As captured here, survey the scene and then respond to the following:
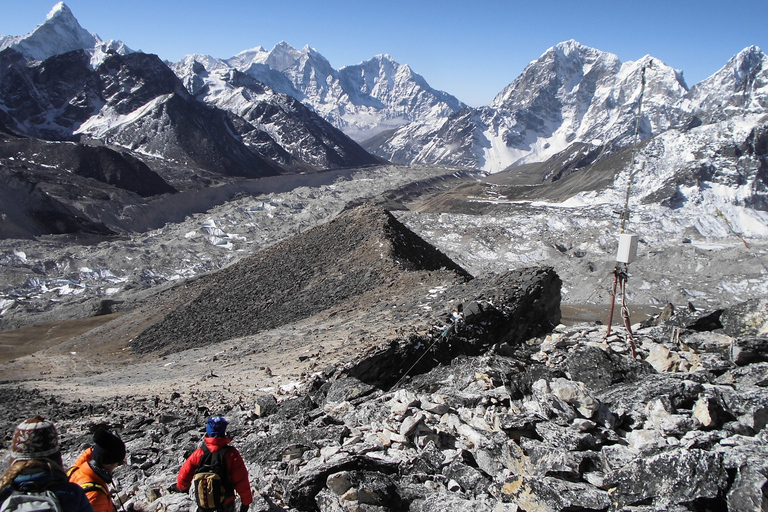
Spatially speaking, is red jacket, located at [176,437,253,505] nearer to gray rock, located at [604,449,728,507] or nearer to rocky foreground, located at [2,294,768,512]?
rocky foreground, located at [2,294,768,512]

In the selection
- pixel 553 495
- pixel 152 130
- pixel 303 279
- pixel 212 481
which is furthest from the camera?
pixel 152 130

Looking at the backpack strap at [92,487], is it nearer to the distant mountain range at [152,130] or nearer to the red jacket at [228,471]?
the red jacket at [228,471]

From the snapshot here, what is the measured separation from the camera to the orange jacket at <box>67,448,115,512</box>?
12.1 ft

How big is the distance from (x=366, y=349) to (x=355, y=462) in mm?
5897

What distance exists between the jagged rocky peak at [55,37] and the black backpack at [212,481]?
18923 cm

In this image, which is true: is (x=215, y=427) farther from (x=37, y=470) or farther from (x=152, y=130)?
(x=152, y=130)

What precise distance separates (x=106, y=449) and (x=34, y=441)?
0.86 m

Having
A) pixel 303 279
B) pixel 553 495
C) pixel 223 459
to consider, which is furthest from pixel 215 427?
pixel 303 279

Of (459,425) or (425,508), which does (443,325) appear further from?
(425,508)

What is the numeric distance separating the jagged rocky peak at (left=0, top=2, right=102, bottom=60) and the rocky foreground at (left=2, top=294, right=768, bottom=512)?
187m

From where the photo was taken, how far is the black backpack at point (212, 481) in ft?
14.3

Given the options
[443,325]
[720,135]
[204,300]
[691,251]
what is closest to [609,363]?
[443,325]

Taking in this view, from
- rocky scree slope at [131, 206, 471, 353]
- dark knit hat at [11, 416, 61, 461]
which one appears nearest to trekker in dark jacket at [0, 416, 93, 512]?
dark knit hat at [11, 416, 61, 461]

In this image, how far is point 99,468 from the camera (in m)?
3.75
